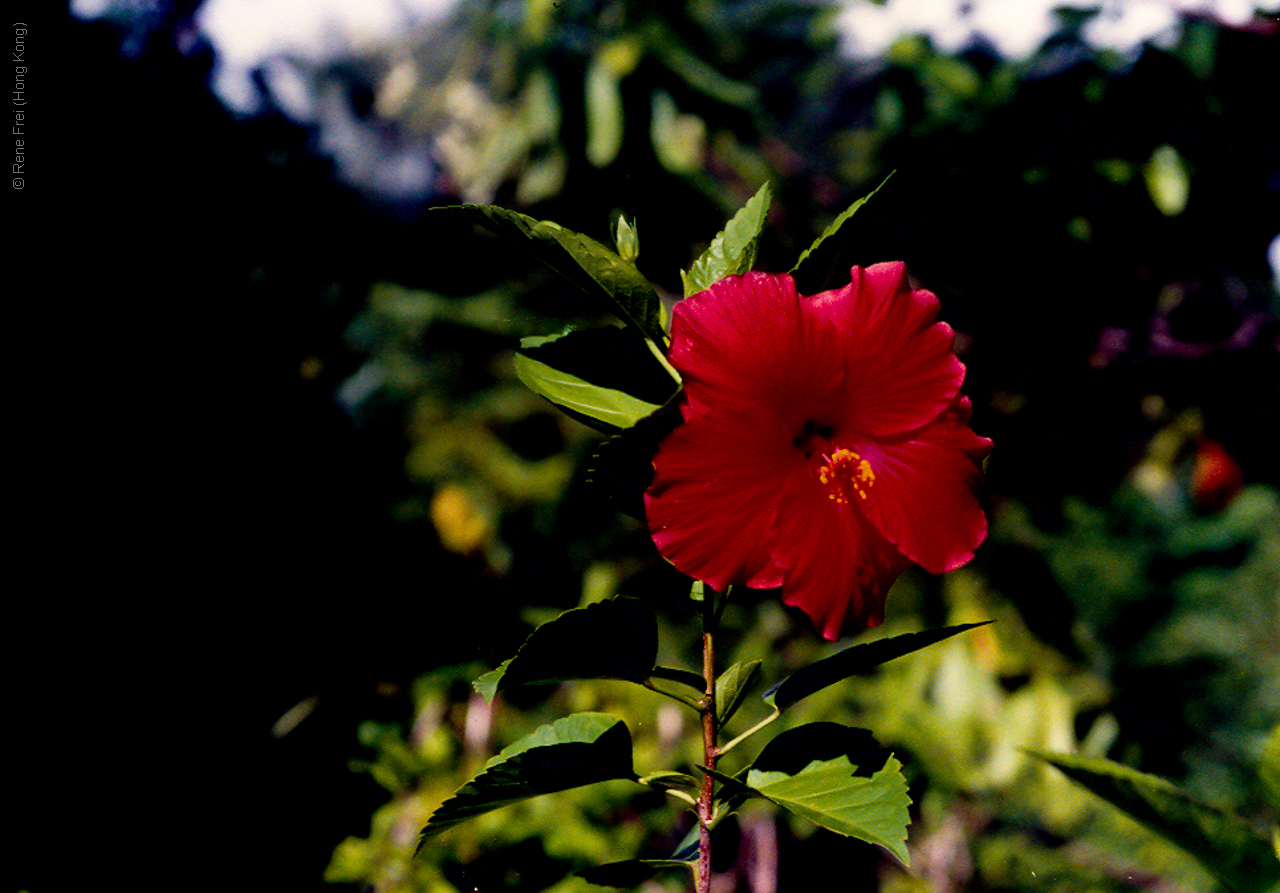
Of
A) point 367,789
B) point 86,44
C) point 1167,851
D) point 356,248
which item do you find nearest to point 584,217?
point 356,248

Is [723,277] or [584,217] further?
[584,217]

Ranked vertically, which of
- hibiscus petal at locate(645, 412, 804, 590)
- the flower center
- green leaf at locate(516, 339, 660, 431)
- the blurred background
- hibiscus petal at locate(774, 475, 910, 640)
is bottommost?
the blurred background

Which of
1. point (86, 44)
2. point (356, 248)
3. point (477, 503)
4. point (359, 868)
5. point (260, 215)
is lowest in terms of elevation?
point (477, 503)

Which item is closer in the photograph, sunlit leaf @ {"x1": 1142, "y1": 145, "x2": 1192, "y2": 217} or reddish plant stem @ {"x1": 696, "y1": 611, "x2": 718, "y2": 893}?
reddish plant stem @ {"x1": 696, "y1": 611, "x2": 718, "y2": 893}

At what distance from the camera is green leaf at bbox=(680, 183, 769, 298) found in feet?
1.73

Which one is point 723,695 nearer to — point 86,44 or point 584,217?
point 584,217

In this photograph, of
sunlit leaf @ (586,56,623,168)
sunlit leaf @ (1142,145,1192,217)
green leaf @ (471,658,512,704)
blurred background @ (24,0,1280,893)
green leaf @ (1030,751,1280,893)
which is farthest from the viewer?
sunlit leaf @ (586,56,623,168)

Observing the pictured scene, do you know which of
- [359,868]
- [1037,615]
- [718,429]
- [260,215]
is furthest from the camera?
[1037,615]

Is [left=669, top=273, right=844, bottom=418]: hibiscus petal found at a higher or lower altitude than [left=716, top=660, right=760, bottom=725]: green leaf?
higher

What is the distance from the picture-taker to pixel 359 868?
1037 mm

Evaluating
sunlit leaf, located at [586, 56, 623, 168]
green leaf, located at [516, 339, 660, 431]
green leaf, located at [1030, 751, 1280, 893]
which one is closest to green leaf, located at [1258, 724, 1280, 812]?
green leaf, located at [1030, 751, 1280, 893]

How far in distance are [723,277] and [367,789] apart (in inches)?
33.8

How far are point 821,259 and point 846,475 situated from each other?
5.4 inches

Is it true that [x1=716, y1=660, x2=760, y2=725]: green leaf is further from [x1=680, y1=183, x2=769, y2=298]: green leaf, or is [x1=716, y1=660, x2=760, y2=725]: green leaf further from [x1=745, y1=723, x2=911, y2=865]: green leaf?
[x1=680, y1=183, x2=769, y2=298]: green leaf
